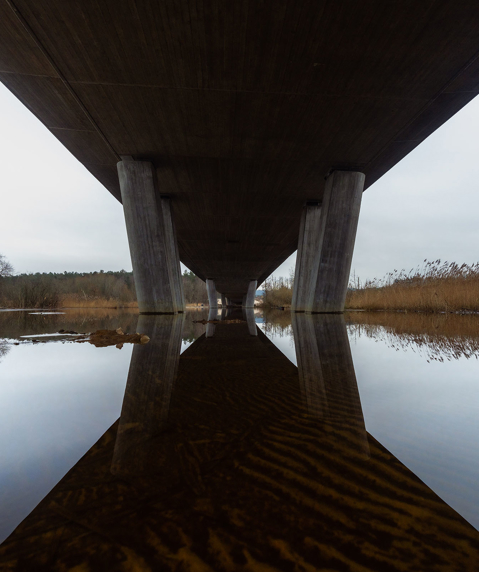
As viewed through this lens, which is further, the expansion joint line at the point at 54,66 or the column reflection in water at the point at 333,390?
the expansion joint line at the point at 54,66

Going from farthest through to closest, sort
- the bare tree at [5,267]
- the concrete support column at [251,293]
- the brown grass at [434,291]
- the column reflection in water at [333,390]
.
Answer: the concrete support column at [251,293] → the bare tree at [5,267] → the brown grass at [434,291] → the column reflection in water at [333,390]

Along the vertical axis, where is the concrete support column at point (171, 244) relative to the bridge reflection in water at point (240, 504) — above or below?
above

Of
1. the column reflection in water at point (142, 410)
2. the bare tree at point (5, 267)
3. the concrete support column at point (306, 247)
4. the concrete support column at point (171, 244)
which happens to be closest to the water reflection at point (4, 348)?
the column reflection in water at point (142, 410)

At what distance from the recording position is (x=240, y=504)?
2.40 ft

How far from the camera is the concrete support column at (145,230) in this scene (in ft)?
35.2

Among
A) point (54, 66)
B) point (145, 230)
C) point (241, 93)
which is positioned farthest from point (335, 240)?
point (54, 66)

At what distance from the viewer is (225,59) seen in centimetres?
648

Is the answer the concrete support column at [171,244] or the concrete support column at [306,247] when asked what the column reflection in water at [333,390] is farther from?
the concrete support column at [306,247]

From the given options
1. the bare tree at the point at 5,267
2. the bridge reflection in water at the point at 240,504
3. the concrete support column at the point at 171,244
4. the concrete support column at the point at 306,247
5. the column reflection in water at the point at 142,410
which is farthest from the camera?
the bare tree at the point at 5,267

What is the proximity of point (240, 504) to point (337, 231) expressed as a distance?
11.2m

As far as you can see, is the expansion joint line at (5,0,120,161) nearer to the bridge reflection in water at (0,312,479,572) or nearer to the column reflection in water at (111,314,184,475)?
the column reflection in water at (111,314,184,475)

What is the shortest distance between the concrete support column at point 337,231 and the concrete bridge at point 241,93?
0.14ft

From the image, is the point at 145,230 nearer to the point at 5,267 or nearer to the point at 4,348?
the point at 4,348

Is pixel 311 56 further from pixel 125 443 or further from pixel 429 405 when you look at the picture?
pixel 125 443
